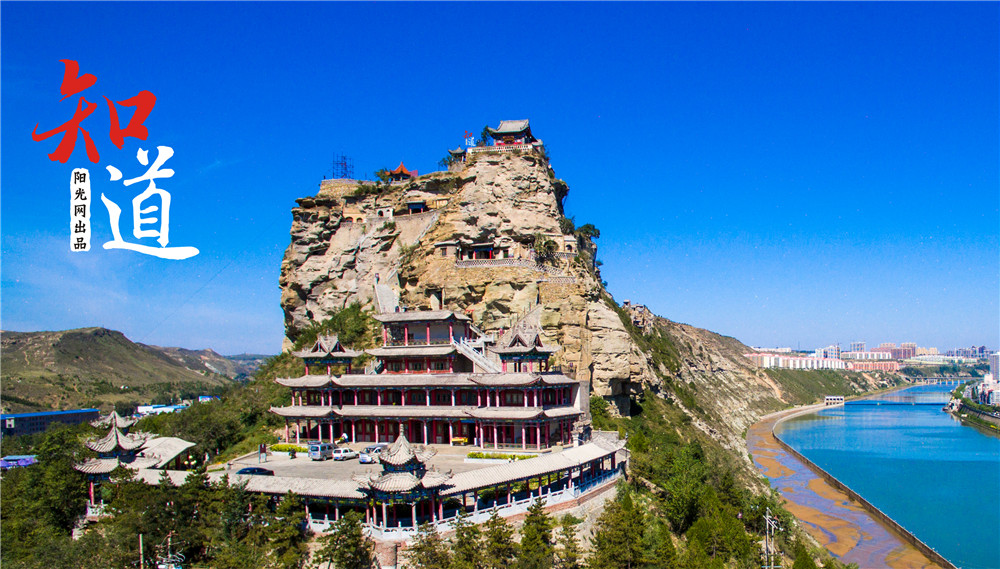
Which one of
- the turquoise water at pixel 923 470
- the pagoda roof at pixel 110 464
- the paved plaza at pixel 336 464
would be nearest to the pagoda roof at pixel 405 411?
the paved plaza at pixel 336 464

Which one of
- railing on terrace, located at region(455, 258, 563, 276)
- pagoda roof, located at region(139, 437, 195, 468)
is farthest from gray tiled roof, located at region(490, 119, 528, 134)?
pagoda roof, located at region(139, 437, 195, 468)

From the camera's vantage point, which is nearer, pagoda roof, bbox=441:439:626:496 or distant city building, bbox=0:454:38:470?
pagoda roof, bbox=441:439:626:496

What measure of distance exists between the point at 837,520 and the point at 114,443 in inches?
2178

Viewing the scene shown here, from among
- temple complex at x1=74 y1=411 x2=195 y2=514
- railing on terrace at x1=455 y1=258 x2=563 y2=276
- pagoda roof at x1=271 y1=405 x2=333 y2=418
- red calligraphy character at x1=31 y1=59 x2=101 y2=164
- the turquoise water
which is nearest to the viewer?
red calligraphy character at x1=31 y1=59 x2=101 y2=164

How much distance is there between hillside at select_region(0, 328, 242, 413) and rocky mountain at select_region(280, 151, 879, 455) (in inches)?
3364

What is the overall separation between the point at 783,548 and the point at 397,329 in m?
28.8

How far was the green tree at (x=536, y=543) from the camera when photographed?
A: 2469cm

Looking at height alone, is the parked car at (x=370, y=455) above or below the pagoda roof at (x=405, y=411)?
below

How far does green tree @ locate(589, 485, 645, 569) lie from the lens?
26.4 m

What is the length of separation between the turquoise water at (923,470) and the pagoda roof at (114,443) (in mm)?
56078

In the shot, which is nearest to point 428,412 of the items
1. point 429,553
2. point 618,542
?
point 429,553

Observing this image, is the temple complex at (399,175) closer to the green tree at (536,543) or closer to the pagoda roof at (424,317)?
the pagoda roof at (424,317)

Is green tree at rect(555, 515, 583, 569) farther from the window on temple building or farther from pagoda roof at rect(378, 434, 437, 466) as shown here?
the window on temple building

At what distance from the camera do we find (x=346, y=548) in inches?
974
